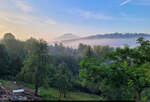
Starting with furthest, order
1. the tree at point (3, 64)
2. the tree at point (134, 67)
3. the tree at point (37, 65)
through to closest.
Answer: the tree at point (3, 64) → the tree at point (37, 65) → the tree at point (134, 67)

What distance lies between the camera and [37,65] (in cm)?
1281

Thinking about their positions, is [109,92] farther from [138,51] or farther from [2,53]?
[2,53]

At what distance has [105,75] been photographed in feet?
13.4

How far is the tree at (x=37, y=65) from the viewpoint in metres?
12.7

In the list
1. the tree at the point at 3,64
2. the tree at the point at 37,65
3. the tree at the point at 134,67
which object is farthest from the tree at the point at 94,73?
the tree at the point at 3,64

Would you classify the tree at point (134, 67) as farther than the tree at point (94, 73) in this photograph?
No

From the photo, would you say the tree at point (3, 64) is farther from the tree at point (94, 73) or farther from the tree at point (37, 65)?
Result: the tree at point (94, 73)

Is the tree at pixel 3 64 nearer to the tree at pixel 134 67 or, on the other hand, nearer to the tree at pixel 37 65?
the tree at pixel 37 65

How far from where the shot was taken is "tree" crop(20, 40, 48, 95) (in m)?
12.7

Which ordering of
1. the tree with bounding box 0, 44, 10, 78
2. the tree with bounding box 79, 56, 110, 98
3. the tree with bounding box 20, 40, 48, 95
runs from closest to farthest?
the tree with bounding box 79, 56, 110, 98 < the tree with bounding box 20, 40, 48, 95 < the tree with bounding box 0, 44, 10, 78

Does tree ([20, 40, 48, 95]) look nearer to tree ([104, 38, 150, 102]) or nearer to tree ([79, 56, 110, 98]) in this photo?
tree ([79, 56, 110, 98])

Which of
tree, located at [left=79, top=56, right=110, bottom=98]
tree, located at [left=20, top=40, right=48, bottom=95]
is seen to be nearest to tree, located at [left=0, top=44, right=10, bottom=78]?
tree, located at [left=20, top=40, right=48, bottom=95]

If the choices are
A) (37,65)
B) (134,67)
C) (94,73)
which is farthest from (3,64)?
(134,67)

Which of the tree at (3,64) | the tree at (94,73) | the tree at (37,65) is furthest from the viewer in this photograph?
the tree at (3,64)
